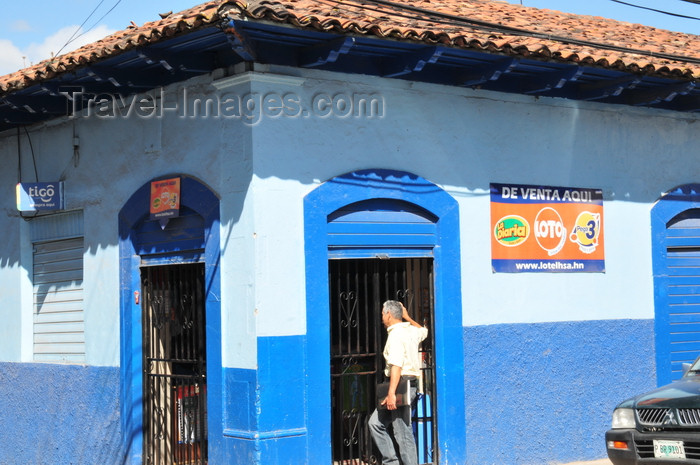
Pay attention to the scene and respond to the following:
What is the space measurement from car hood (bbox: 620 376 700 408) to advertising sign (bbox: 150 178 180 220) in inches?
181

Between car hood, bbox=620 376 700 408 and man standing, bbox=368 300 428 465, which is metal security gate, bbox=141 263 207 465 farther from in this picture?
car hood, bbox=620 376 700 408

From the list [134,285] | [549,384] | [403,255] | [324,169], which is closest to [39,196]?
[134,285]

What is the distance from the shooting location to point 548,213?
10.4 m

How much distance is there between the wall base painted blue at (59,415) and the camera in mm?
10312

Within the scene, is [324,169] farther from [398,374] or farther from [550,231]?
[550,231]

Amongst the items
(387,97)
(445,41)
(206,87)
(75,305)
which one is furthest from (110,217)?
(445,41)

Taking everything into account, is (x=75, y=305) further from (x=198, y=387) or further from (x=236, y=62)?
(x=236, y=62)

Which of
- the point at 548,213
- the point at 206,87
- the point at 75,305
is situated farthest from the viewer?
the point at 75,305

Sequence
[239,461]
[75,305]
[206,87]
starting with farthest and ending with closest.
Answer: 1. [75,305]
2. [206,87]
3. [239,461]

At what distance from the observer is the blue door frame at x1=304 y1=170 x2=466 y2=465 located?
873 cm

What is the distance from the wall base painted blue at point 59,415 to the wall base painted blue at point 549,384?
3.77m

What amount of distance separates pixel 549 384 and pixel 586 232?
1729 millimetres

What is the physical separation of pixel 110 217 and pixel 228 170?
2159 mm

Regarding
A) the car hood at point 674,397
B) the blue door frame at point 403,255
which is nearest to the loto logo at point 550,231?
the blue door frame at point 403,255
